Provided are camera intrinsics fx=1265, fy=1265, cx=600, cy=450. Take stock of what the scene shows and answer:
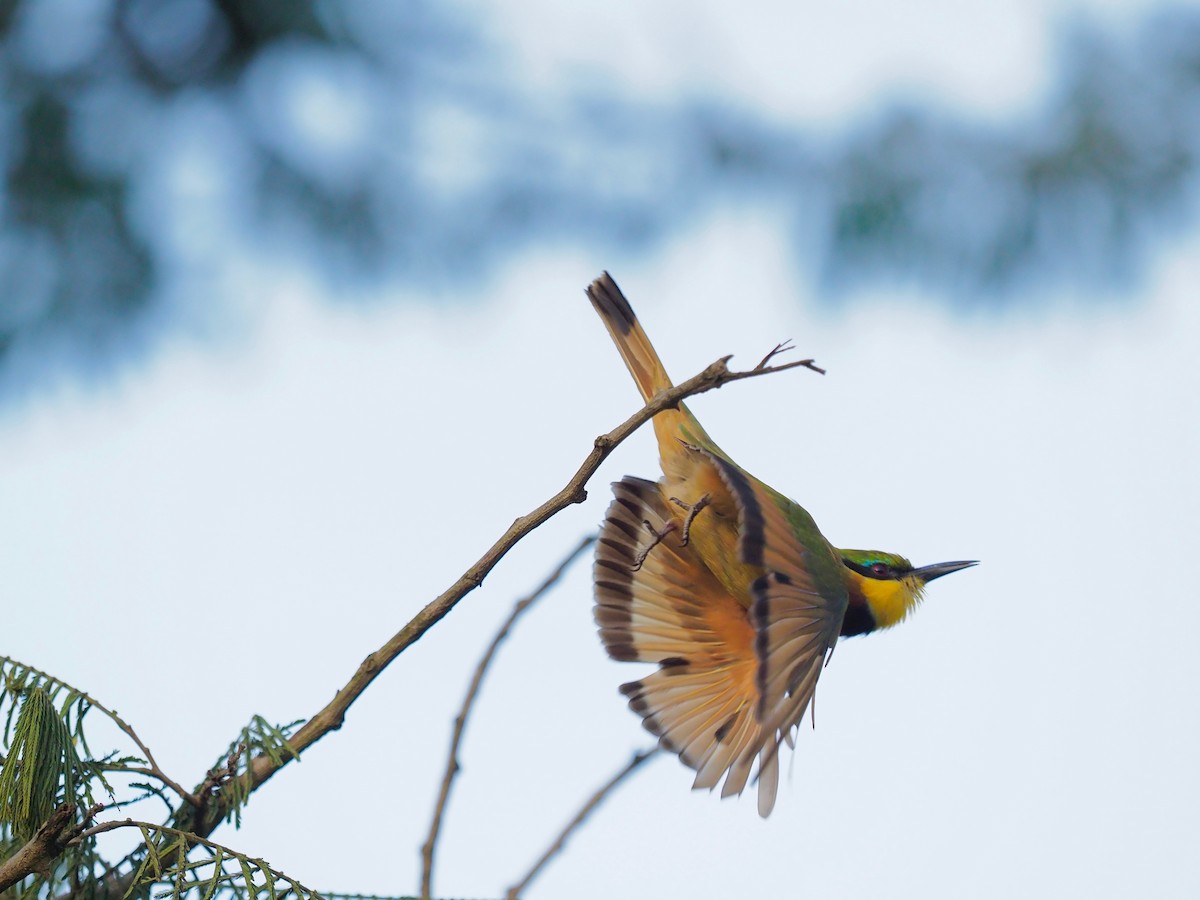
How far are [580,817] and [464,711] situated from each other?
190 mm

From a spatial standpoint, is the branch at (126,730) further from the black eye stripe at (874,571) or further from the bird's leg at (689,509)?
the black eye stripe at (874,571)

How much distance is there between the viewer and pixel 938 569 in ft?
9.20

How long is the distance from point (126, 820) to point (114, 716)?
187 mm

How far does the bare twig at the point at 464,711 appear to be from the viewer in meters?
1.38

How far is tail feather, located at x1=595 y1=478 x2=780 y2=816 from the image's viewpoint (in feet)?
6.36

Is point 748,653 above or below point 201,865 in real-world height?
above

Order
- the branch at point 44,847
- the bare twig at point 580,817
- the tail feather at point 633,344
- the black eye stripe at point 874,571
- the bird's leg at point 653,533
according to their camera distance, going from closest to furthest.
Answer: the branch at point 44,847, the bare twig at point 580,817, the bird's leg at point 653,533, the tail feather at point 633,344, the black eye stripe at point 874,571

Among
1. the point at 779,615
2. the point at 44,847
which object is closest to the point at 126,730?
the point at 44,847

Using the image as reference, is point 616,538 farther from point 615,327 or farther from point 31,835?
point 31,835

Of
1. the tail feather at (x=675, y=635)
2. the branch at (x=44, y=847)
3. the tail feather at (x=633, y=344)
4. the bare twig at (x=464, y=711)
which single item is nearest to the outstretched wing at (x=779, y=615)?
the tail feather at (x=675, y=635)

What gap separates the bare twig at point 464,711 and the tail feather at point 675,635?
309mm

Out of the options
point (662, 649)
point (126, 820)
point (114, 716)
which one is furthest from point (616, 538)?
point (126, 820)

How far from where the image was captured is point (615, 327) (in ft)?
7.75

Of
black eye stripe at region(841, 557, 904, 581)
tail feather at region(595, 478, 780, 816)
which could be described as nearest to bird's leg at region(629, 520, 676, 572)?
tail feather at region(595, 478, 780, 816)
